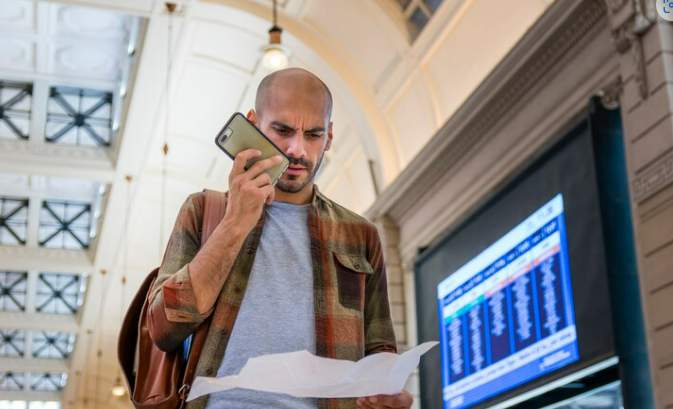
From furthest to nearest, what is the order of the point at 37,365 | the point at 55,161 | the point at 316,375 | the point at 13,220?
the point at 37,365
the point at 13,220
the point at 55,161
the point at 316,375

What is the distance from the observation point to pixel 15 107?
1402 cm

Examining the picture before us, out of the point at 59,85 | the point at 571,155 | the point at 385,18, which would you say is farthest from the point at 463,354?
the point at 59,85

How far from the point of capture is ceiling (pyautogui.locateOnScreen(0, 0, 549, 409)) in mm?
9961

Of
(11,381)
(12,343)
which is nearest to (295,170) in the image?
(12,343)

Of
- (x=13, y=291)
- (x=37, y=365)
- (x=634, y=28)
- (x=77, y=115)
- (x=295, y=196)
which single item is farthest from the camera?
(x=37, y=365)

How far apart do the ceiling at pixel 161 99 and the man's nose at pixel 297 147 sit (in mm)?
6236

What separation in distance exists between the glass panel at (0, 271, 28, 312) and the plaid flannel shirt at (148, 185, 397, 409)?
18.9 m

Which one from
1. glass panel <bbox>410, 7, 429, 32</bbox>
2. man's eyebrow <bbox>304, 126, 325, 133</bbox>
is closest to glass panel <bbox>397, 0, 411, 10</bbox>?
glass panel <bbox>410, 7, 429, 32</bbox>

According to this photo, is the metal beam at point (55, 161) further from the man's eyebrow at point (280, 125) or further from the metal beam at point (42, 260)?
the man's eyebrow at point (280, 125)

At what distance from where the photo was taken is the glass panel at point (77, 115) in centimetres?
1406

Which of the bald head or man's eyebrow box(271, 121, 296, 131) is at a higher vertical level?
the bald head

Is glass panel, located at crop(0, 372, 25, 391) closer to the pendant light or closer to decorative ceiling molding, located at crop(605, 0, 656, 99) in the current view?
the pendant light

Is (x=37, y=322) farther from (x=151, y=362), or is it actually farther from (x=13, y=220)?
(x=151, y=362)

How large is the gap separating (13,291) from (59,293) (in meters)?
1.02
